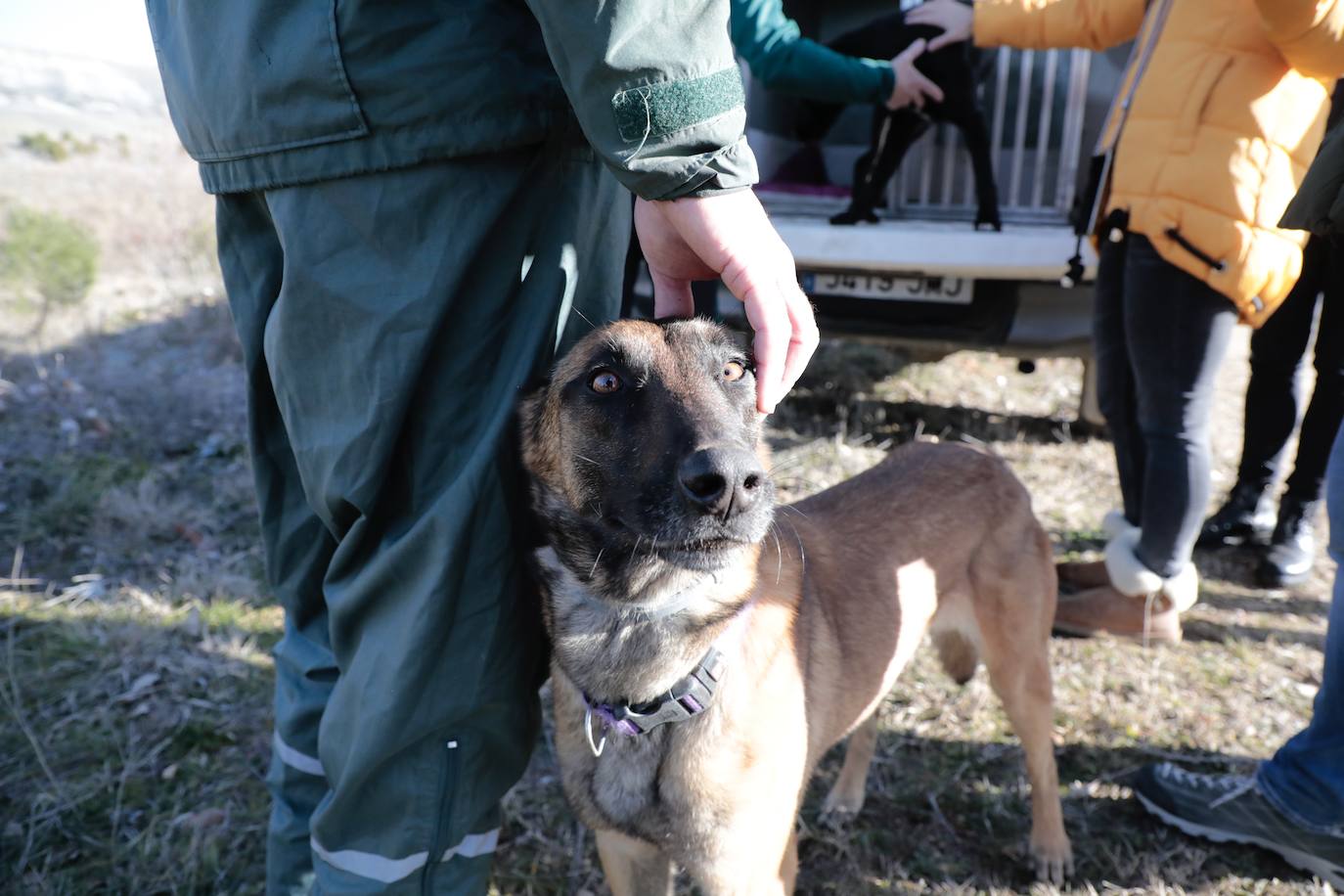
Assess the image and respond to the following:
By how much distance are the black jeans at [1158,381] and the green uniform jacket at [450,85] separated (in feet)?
6.10

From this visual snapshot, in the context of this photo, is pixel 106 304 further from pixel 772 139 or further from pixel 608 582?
pixel 608 582

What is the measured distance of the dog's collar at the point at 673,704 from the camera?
5.32 feet

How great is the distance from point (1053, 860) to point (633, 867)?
1.14 meters

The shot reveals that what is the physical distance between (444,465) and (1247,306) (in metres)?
2.26

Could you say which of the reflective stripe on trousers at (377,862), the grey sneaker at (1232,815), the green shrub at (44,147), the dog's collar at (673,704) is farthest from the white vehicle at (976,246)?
the green shrub at (44,147)

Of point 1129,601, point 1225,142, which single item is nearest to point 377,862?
point 1129,601

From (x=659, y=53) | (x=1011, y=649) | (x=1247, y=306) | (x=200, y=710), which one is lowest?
(x=200, y=710)

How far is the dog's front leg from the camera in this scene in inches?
71.0

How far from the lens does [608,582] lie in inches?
66.7

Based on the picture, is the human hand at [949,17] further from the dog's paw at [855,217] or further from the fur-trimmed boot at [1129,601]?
the fur-trimmed boot at [1129,601]

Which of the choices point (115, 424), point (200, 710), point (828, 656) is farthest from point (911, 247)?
point (115, 424)

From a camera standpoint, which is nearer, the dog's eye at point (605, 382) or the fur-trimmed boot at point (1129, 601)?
the dog's eye at point (605, 382)

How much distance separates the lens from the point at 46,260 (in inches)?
245

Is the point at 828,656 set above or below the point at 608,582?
below
